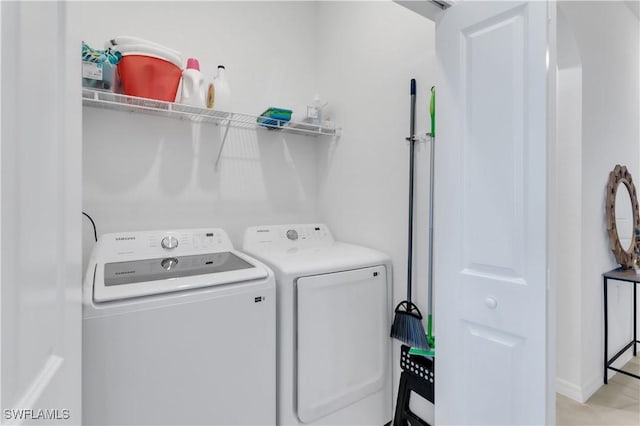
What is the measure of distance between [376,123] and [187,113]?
3.82 ft

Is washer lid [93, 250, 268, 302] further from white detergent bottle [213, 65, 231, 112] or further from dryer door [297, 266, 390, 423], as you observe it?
white detergent bottle [213, 65, 231, 112]

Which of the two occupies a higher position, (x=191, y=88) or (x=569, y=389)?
(x=191, y=88)

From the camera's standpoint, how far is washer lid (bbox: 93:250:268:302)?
1167mm

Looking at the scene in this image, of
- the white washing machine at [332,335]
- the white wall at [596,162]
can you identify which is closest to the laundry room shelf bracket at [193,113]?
the white washing machine at [332,335]

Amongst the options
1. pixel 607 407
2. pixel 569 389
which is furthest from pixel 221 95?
pixel 607 407

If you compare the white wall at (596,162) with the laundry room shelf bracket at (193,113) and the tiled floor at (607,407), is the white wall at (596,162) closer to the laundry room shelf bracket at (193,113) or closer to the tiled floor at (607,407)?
the tiled floor at (607,407)

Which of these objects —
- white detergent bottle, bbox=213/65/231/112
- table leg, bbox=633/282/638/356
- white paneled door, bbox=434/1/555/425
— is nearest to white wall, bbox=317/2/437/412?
white paneled door, bbox=434/1/555/425

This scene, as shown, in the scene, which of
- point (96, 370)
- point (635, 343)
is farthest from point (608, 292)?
point (96, 370)

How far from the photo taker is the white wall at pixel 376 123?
1.72 metres

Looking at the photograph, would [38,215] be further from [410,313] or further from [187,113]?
[410,313]

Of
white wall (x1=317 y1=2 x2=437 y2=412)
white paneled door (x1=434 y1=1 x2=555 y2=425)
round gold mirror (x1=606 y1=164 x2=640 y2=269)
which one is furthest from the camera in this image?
round gold mirror (x1=606 y1=164 x2=640 y2=269)

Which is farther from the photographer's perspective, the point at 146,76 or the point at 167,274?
the point at 146,76

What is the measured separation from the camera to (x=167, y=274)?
4.51 ft

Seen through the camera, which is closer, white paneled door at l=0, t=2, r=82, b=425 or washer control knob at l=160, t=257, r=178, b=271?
white paneled door at l=0, t=2, r=82, b=425
